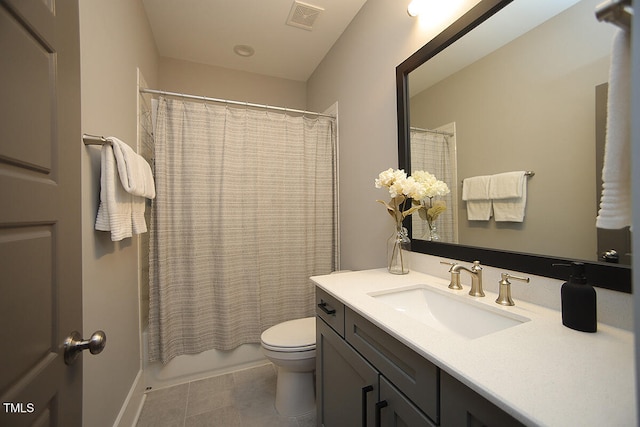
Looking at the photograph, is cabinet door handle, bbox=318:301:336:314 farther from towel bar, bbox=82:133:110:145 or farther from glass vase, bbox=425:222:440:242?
towel bar, bbox=82:133:110:145

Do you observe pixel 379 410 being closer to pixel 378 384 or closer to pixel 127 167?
pixel 378 384

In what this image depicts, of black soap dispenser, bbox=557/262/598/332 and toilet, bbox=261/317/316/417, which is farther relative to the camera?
toilet, bbox=261/317/316/417

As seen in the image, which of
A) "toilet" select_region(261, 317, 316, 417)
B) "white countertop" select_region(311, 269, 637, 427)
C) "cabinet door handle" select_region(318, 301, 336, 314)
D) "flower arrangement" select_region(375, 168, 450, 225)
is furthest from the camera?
"toilet" select_region(261, 317, 316, 417)

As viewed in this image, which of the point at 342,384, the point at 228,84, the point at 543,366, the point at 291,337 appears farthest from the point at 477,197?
the point at 228,84

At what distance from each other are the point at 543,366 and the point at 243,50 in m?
2.78

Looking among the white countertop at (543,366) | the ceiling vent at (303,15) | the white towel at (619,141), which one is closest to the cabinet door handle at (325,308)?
the white countertop at (543,366)

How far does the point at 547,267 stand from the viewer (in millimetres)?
822

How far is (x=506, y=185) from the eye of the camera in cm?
96

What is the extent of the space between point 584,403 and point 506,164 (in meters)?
0.78

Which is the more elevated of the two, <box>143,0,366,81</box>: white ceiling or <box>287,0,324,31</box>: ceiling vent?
<box>143,0,366,81</box>: white ceiling

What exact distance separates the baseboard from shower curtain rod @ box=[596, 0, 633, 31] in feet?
6.69

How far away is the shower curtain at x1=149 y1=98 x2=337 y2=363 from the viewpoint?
70.5 inches

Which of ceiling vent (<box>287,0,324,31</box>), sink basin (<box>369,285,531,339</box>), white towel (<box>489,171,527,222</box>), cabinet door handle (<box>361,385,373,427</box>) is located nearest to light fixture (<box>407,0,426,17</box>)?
ceiling vent (<box>287,0,324,31</box>)

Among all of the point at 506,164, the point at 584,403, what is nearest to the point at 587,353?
the point at 584,403
